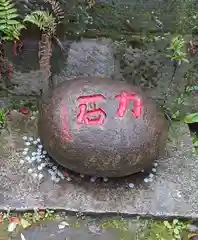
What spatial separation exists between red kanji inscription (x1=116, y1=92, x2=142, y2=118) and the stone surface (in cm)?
83

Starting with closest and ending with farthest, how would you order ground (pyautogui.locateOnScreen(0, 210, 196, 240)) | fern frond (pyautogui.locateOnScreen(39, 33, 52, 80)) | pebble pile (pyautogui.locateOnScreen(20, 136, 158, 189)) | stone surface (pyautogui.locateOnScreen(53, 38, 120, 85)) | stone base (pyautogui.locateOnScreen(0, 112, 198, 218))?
1. ground (pyautogui.locateOnScreen(0, 210, 196, 240))
2. stone base (pyautogui.locateOnScreen(0, 112, 198, 218))
3. pebble pile (pyautogui.locateOnScreen(20, 136, 158, 189))
4. fern frond (pyautogui.locateOnScreen(39, 33, 52, 80))
5. stone surface (pyautogui.locateOnScreen(53, 38, 120, 85))

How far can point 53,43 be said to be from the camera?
399cm

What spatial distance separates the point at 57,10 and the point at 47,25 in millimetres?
185

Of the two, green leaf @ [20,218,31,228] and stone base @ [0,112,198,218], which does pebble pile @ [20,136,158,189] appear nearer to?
stone base @ [0,112,198,218]

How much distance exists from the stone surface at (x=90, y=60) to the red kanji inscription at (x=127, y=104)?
0.83 meters

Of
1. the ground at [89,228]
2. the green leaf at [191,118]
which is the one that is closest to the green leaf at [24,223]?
the ground at [89,228]

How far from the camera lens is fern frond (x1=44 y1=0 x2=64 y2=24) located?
371cm

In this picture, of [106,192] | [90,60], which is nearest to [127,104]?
[106,192]

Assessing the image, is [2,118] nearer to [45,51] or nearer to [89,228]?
[45,51]

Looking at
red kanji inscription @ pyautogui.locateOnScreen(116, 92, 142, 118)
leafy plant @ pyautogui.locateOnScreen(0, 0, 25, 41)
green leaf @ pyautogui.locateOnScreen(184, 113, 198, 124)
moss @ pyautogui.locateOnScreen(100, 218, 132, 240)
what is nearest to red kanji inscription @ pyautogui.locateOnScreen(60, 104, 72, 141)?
red kanji inscription @ pyautogui.locateOnScreen(116, 92, 142, 118)

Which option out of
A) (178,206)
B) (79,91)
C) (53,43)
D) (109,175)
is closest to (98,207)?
(109,175)

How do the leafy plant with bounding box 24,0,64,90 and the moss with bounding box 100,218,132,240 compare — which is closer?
the moss with bounding box 100,218,132,240

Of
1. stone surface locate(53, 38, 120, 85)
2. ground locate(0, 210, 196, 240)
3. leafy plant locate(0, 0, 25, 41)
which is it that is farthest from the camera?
stone surface locate(53, 38, 120, 85)

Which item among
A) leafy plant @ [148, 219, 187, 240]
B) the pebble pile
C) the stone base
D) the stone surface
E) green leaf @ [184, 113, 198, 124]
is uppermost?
the stone surface
